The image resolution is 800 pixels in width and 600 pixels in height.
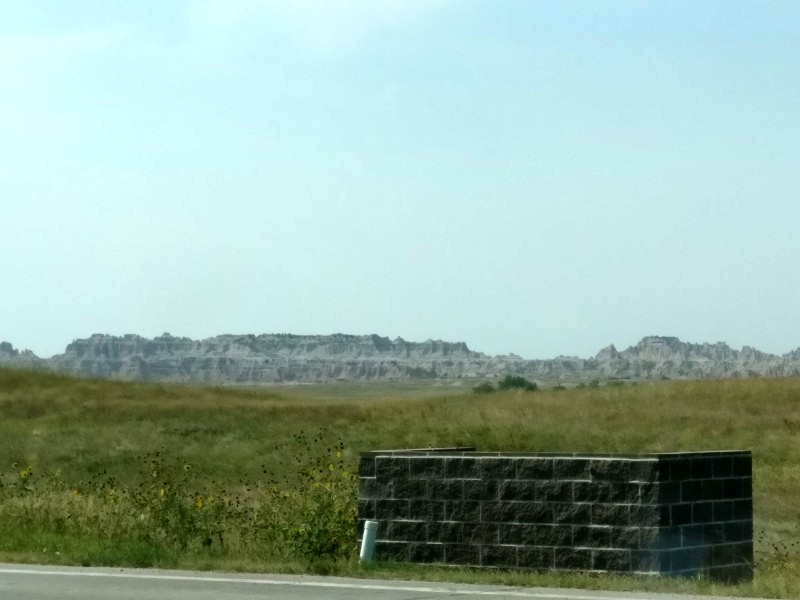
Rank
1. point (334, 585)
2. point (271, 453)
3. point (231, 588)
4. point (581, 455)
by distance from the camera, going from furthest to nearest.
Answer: point (271, 453)
point (581, 455)
point (334, 585)
point (231, 588)

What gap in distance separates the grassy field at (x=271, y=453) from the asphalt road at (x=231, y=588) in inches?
22.7

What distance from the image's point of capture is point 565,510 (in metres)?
14.1

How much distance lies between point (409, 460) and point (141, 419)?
140ft

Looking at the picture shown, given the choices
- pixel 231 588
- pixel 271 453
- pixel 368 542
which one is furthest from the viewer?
pixel 271 453

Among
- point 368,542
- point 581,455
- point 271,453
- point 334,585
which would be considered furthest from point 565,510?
point 271,453

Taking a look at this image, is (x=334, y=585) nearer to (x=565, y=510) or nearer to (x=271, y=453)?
(x=565, y=510)

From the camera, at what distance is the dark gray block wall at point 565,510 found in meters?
13.6

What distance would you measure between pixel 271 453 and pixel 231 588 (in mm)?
33088

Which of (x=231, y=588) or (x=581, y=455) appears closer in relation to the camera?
(x=231, y=588)

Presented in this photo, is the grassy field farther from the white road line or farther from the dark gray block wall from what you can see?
the white road line

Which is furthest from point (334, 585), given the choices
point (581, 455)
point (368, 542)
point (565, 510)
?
point (581, 455)

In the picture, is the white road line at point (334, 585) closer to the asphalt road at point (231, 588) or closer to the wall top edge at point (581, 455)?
the asphalt road at point (231, 588)

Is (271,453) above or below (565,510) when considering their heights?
above

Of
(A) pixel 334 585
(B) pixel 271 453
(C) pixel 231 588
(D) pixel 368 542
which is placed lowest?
(C) pixel 231 588
